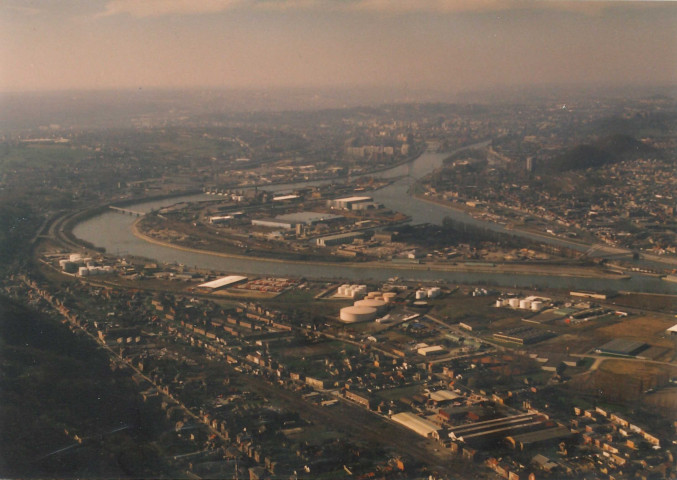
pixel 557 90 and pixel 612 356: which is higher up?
pixel 557 90

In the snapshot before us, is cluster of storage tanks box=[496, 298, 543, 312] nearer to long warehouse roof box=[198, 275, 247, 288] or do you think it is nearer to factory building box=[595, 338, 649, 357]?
factory building box=[595, 338, 649, 357]

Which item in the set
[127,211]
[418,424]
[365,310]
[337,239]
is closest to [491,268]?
[337,239]

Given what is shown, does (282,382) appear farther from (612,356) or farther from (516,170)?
(516,170)

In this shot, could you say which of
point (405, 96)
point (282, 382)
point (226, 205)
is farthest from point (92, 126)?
point (282, 382)

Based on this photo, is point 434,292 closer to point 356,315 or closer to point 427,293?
point 427,293

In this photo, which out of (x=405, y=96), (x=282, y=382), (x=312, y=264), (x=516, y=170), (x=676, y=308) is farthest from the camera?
(x=516, y=170)

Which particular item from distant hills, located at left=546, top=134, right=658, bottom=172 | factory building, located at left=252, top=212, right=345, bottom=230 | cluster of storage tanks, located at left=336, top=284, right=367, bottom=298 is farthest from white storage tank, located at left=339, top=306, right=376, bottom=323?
distant hills, located at left=546, top=134, right=658, bottom=172
